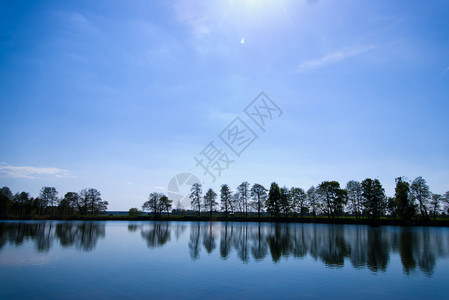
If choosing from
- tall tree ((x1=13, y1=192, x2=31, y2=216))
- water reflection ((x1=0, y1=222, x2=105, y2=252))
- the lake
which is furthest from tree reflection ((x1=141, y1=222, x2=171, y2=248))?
tall tree ((x1=13, y1=192, x2=31, y2=216))

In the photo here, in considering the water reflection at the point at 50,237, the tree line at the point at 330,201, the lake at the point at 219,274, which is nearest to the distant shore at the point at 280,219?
the tree line at the point at 330,201

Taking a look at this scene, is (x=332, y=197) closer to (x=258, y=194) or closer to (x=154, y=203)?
(x=258, y=194)

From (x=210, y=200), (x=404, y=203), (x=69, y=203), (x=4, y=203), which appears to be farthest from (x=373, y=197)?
(x=4, y=203)

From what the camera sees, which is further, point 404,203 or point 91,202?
point 91,202

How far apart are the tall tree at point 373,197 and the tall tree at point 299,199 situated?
65.2ft

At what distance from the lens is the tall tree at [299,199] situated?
91.5m

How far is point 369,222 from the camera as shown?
74.1 m

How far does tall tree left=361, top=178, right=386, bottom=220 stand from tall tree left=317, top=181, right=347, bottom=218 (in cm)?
705

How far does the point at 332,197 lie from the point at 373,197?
12.2 m

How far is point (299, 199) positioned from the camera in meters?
93.1

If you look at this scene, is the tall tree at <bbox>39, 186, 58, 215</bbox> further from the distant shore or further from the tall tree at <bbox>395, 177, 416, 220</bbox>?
the tall tree at <bbox>395, 177, 416, 220</bbox>

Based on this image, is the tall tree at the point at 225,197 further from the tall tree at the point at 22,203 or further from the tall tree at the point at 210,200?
the tall tree at the point at 22,203

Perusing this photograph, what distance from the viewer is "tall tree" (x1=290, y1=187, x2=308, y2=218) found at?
300 ft

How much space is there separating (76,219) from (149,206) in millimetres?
26347
